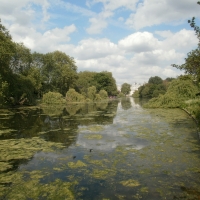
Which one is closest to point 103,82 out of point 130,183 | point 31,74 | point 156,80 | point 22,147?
point 156,80

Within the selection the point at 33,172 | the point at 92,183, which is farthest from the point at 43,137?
the point at 92,183

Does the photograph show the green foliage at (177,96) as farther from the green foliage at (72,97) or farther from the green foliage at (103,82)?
the green foliage at (103,82)

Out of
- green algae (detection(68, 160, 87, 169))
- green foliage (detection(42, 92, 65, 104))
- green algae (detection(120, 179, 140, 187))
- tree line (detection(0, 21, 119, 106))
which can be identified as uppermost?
tree line (detection(0, 21, 119, 106))

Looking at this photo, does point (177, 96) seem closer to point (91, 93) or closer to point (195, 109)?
point (195, 109)

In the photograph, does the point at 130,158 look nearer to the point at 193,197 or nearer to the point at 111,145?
the point at 111,145

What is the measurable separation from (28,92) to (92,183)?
31.2 m

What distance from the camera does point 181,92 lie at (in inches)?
1186

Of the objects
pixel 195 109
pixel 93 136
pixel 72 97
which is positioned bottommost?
pixel 93 136

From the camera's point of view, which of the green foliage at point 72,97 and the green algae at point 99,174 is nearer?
the green algae at point 99,174

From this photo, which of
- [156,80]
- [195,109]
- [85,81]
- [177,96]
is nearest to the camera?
[195,109]

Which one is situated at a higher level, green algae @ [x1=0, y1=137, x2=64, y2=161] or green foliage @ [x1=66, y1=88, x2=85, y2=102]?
green foliage @ [x1=66, y1=88, x2=85, y2=102]

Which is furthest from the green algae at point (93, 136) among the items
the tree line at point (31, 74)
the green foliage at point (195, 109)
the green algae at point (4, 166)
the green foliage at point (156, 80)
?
the green foliage at point (156, 80)

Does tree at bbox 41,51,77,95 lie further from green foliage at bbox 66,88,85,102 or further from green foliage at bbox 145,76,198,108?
green foliage at bbox 145,76,198,108

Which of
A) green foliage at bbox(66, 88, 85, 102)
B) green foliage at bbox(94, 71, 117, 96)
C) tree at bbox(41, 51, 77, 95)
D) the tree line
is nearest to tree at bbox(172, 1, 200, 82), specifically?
the tree line
